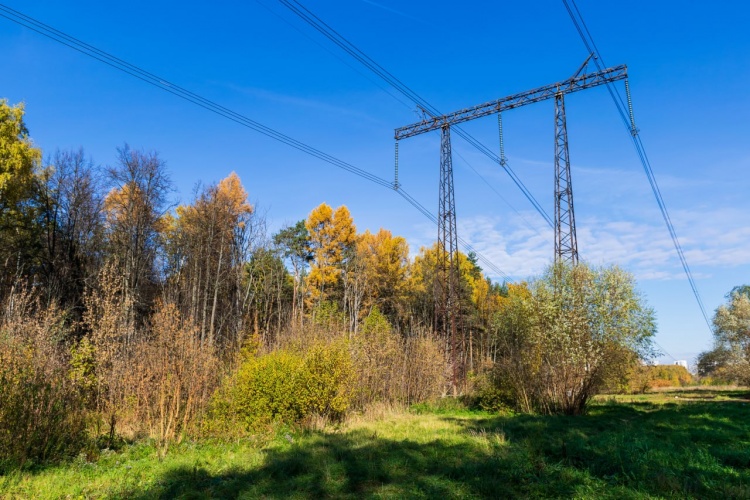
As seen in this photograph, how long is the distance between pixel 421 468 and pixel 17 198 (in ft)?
75.7

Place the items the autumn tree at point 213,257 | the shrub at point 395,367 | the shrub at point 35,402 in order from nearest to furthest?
1. the shrub at point 35,402
2. the shrub at point 395,367
3. the autumn tree at point 213,257

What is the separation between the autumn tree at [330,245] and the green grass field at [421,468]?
27.3 m

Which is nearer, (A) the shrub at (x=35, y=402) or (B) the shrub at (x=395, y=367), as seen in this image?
(A) the shrub at (x=35, y=402)

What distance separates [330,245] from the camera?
37594mm

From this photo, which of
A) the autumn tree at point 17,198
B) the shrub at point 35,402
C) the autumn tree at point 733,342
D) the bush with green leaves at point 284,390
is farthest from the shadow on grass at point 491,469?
the autumn tree at point 733,342

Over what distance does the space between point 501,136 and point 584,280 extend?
341 inches

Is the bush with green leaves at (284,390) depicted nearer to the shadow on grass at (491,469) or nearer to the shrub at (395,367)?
the shadow on grass at (491,469)

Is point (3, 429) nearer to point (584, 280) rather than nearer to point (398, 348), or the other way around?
point (398, 348)

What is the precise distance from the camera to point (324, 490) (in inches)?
230

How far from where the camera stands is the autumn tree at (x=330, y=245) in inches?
1448

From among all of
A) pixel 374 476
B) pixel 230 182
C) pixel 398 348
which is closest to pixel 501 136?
pixel 398 348

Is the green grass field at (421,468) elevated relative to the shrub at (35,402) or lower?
lower

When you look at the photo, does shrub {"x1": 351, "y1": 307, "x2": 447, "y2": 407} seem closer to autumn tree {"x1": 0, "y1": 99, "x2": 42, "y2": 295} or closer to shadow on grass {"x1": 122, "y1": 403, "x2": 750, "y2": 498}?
shadow on grass {"x1": 122, "y1": 403, "x2": 750, "y2": 498}

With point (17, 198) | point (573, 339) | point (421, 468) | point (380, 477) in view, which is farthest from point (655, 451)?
point (17, 198)
